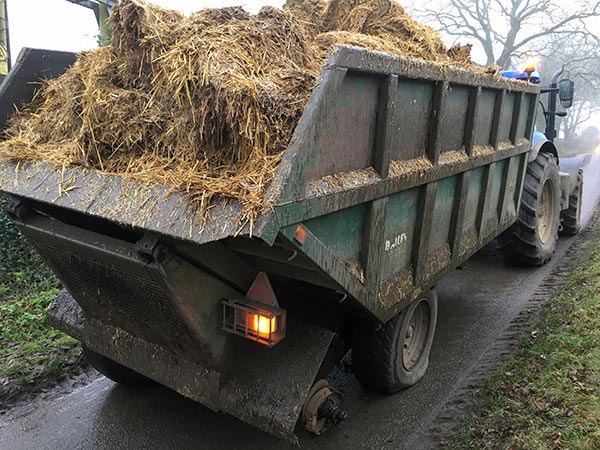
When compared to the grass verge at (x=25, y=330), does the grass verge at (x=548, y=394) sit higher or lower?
higher

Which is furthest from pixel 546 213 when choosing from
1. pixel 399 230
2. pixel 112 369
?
pixel 112 369

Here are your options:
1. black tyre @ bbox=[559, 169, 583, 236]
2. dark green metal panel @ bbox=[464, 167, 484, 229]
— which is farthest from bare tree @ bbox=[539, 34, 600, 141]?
dark green metal panel @ bbox=[464, 167, 484, 229]

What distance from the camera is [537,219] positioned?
19.5 ft

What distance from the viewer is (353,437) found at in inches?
132

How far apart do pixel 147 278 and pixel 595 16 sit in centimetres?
2480

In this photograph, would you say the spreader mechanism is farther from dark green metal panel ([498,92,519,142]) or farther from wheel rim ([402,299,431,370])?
dark green metal panel ([498,92,519,142])

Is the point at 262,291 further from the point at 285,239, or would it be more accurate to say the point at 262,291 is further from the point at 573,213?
the point at 573,213

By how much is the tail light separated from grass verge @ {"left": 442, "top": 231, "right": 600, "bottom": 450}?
1382 millimetres

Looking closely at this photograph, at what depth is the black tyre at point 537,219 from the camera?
575cm

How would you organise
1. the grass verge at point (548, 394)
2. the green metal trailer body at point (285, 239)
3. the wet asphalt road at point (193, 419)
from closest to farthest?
1. the green metal trailer body at point (285, 239)
2. the grass verge at point (548, 394)
3. the wet asphalt road at point (193, 419)

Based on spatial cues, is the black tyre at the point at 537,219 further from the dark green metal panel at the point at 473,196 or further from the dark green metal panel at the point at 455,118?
the dark green metal panel at the point at 455,118

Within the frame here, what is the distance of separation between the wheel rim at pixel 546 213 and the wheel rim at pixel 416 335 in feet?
10.2

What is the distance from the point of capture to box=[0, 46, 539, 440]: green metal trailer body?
7.30ft

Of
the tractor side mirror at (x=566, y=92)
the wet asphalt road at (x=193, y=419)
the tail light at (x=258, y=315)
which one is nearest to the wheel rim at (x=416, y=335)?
the wet asphalt road at (x=193, y=419)
